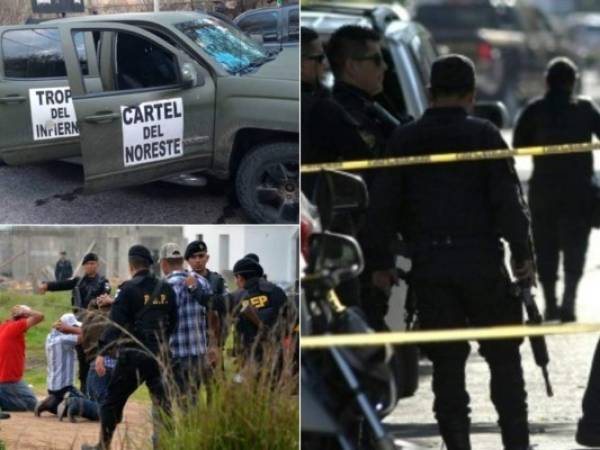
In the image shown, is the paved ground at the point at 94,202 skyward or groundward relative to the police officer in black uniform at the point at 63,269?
skyward

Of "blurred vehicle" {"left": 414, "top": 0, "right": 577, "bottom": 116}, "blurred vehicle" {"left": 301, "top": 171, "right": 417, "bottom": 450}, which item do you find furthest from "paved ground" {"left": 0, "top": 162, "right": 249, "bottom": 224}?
"blurred vehicle" {"left": 414, "top": 0, "right": 577, "bottom": 116}

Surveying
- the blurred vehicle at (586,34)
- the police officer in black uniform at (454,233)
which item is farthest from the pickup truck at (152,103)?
the blurred vehicle at (586,34)

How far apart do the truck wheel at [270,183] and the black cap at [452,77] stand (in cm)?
68

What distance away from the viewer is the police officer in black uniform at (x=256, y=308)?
17.7ft

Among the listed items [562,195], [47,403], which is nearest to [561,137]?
[562,195]

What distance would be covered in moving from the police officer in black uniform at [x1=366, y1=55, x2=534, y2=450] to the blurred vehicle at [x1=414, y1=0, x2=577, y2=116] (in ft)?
50.2

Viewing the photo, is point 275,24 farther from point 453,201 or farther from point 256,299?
point 256,299

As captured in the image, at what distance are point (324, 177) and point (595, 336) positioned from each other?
1.77 m

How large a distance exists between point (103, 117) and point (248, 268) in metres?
0.81

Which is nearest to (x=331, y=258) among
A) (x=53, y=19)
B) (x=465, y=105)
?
(x=465, y=105)

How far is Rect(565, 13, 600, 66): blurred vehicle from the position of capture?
90.6 feet

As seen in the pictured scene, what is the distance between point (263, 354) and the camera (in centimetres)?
540

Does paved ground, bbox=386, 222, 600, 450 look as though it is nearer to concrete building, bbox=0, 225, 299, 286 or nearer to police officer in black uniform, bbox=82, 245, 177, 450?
concrete building, bbox=0, 225, 299, 286

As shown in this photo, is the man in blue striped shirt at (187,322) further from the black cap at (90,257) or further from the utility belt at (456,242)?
the utility belt at (456,242)
